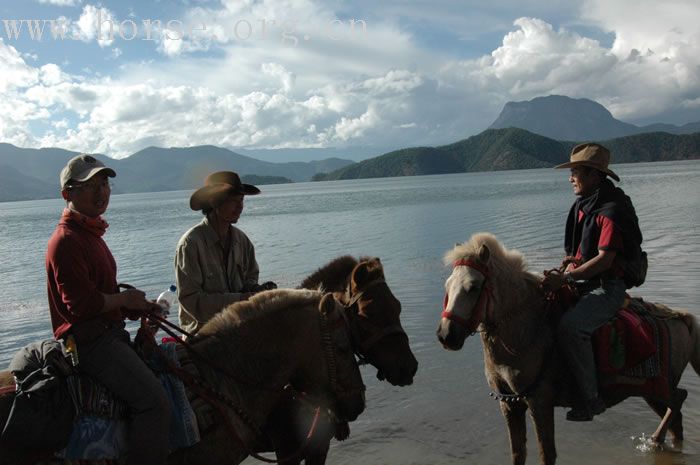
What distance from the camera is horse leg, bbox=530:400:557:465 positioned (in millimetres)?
5328

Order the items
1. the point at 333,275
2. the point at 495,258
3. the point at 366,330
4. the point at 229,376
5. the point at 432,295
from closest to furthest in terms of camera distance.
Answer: the point at 229,376, the point at 366,330, the point at 333,275, the point at 495,258, the point at 432,295

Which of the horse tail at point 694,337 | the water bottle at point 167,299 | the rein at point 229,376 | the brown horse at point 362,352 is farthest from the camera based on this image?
the horse tail at point 694,337

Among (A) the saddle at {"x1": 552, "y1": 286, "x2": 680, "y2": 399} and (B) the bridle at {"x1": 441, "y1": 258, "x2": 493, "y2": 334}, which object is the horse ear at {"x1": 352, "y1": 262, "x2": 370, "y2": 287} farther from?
(A) the saddle at {"x1": 552, "y1": 286, "x2": 680, "y2": 399}

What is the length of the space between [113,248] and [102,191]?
35.9 m

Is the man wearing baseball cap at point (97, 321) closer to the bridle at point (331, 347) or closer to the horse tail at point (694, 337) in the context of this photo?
the bridle at point (331, 347)

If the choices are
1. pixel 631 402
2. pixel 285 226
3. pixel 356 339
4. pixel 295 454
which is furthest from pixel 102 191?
pixel 285 226

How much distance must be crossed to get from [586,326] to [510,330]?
725mm

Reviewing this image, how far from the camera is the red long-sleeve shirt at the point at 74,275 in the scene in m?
3.22

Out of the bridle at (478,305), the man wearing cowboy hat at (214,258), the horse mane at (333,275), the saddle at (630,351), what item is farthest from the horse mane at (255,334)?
the saddle at (630,351)

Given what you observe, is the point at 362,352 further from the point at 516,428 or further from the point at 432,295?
the point at 432,295

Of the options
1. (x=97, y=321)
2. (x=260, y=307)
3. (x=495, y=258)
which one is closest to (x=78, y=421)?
(x=97, y=321)

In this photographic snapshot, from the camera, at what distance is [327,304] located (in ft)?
12.8

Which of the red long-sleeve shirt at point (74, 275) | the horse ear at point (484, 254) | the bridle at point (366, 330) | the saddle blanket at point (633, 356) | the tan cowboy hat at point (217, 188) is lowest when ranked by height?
the saddle blanket at point (633, 356)

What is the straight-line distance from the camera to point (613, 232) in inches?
208
